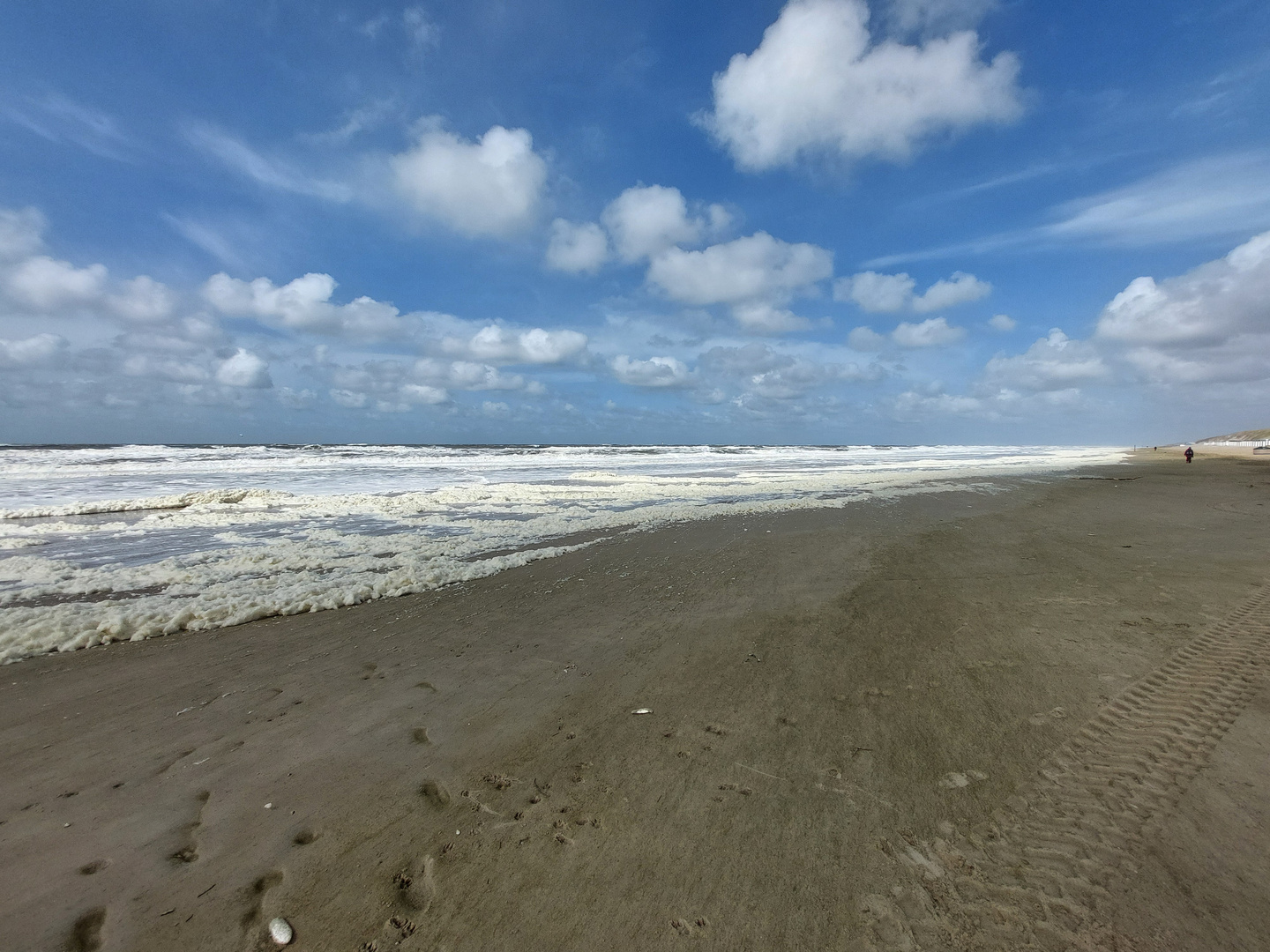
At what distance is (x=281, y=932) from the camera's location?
2396 mm

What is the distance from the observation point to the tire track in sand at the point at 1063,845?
7.82ft

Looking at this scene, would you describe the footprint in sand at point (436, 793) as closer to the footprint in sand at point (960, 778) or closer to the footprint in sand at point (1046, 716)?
the footprint in sand at point (960, 778)

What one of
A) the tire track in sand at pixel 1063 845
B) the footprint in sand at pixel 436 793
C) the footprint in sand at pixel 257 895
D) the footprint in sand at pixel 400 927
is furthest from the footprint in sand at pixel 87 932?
the tire track in sand at pixel 1063 845

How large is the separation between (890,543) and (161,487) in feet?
88.0

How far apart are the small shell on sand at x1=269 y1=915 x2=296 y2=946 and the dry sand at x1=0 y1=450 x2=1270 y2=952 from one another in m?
0.04

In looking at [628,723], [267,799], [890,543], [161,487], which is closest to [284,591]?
[267,799]

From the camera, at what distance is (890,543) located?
417 inches

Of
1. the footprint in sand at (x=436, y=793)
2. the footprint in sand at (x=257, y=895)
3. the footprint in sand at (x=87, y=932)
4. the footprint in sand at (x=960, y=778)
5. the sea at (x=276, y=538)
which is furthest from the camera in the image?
the sea at (x=276, y=538)

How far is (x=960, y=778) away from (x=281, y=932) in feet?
12.2

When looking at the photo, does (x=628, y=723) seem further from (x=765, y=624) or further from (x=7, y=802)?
(x=7, y=802)

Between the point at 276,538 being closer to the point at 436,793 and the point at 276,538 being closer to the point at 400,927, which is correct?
the point at 436,793

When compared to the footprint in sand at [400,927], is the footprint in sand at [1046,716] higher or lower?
higher

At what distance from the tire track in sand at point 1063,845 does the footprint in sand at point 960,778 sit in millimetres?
224

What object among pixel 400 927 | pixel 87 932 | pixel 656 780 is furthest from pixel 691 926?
pixel 87 932
